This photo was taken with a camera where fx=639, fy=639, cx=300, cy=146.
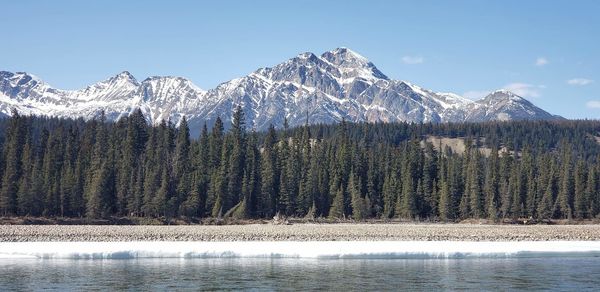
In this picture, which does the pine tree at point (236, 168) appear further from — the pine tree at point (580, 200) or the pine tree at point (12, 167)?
the pine tree at point (580, 200)

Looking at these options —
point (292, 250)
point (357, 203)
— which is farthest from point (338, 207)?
point (292, 250)

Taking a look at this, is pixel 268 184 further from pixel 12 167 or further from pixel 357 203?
pixel 12 167

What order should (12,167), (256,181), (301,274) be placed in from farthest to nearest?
(256,181)
(12,167)
(301,274)

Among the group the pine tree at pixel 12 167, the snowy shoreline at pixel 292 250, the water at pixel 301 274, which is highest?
the pine tree at pixel 12 167

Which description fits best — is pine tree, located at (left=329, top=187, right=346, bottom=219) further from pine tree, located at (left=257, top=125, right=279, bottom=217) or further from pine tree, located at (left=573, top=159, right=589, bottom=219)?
pine tree, located at (left=573, top=159, right=589, bottom=219)

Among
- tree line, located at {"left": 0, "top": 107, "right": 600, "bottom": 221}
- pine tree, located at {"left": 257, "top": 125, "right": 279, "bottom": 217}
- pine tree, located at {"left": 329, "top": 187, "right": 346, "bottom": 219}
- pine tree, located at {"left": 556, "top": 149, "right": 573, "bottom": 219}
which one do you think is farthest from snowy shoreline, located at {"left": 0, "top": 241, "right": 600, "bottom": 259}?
pine tree, located at {"left": 556, "top": 149, "right": 573, "bottom": 219}

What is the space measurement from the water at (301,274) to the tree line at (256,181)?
55075 millimetres

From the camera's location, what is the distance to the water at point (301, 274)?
2886 centimetres

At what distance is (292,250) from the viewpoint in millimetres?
42250

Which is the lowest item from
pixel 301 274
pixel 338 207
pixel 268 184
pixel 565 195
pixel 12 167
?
pixel 301 274

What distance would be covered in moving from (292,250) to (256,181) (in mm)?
62923

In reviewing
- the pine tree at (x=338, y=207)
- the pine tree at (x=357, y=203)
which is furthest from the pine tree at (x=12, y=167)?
the pine tree at (x=357, y=203)

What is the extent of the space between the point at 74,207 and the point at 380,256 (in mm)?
62140

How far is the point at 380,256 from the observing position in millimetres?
40812
